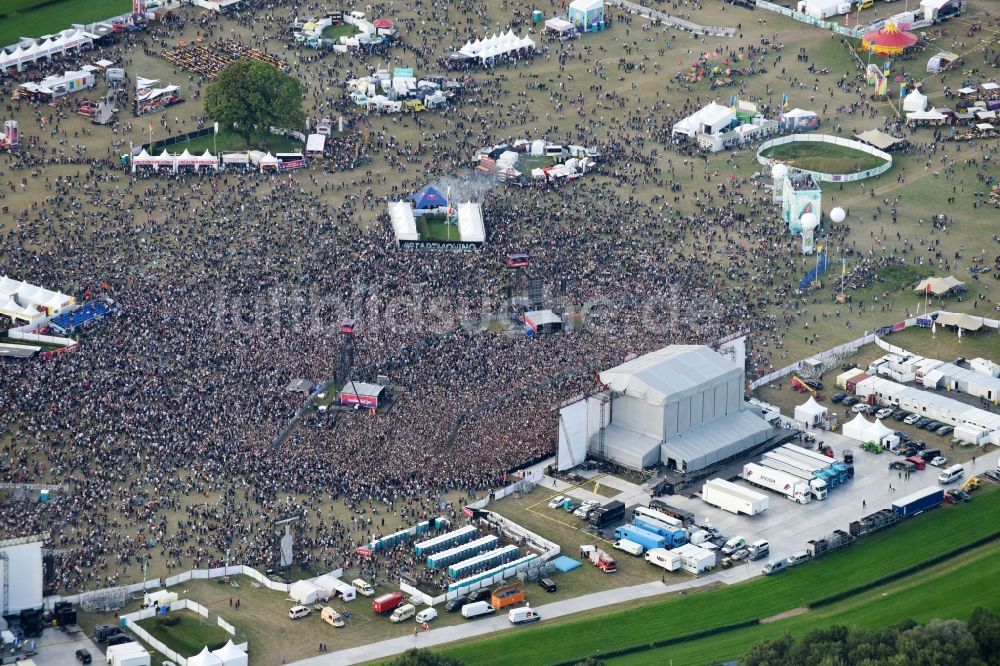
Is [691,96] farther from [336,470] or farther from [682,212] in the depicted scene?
[336,470]

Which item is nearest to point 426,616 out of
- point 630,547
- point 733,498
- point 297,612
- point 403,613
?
point 403,613

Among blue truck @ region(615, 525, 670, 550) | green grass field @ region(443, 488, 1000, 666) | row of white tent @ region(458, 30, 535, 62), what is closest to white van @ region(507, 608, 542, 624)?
green grass field @ region(443, 488, 1000, 666)

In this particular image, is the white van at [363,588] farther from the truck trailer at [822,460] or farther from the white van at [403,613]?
the truck trailer at [822,460]

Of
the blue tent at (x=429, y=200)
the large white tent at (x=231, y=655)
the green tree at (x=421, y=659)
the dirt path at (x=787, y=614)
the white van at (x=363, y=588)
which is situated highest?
the blue tent at (x=429, y=200)

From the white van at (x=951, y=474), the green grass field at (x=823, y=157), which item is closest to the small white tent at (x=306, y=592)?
the white van at (x=951, y=474)

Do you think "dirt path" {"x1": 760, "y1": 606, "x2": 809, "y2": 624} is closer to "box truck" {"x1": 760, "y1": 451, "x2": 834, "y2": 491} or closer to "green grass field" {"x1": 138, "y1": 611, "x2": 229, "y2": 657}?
"box truck" {"x1": 760, "y1": 451, "x2": 834, "y2": 491}

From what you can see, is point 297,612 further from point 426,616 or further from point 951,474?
point 951,474

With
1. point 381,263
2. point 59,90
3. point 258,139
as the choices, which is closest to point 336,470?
point 381,263
